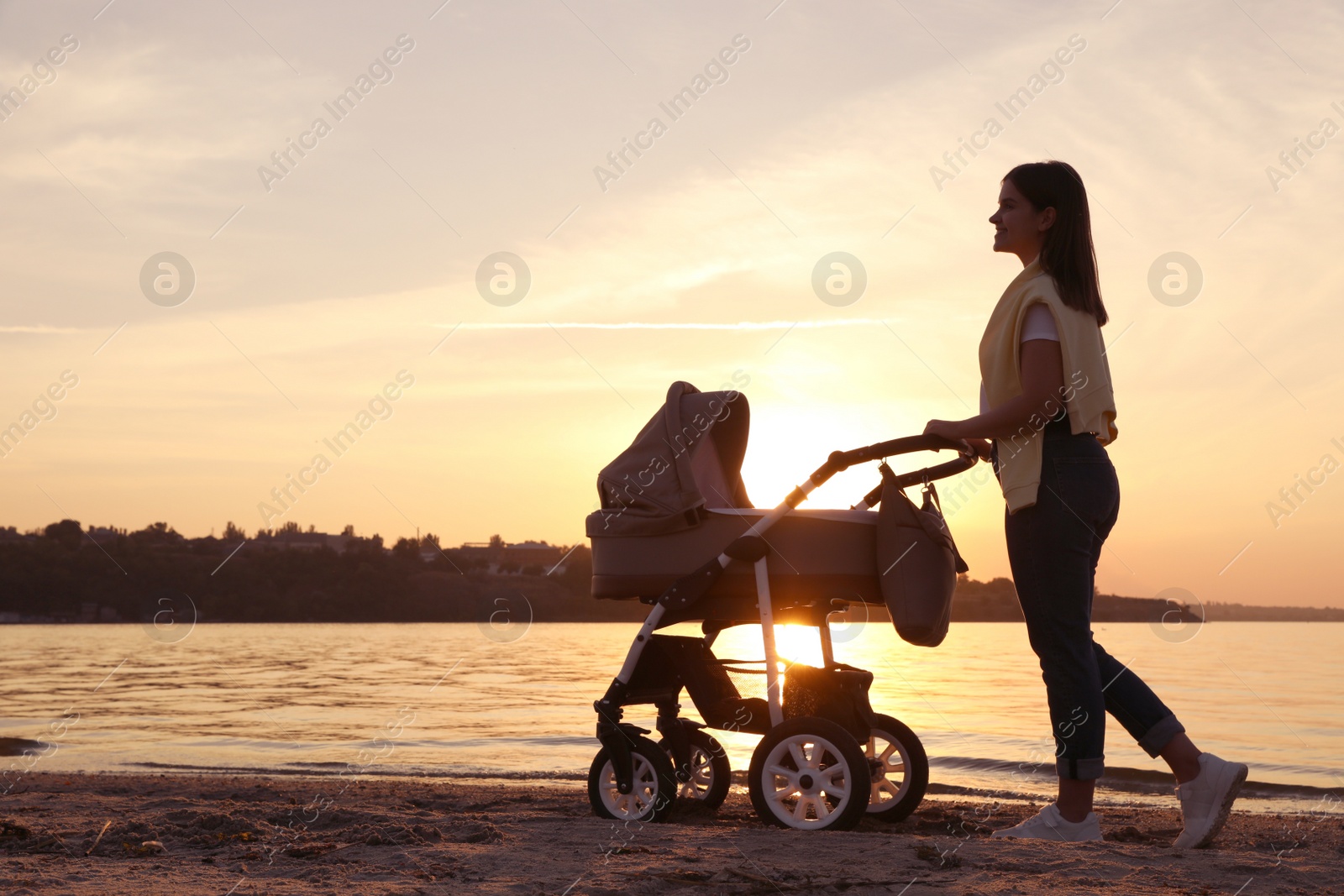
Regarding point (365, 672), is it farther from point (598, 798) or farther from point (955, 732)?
point (598, 798)

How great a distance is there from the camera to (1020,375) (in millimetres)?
3395

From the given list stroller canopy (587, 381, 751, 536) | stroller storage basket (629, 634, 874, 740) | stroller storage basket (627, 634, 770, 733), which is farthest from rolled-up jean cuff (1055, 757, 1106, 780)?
stroller canopy (587, 381, 751, 536)

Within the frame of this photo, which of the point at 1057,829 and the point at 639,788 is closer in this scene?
the point at 1057,829

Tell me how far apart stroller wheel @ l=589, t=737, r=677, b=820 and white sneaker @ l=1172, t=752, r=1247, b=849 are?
1695mm

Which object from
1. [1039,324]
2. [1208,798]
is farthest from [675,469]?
[1208,798]

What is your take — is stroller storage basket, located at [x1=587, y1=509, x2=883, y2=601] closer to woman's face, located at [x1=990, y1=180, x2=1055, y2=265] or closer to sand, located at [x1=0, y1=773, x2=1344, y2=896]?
sand, located at [x1=0, y1=773, x2=1344, y2=896]

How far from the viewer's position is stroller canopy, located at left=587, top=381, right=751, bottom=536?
4023 mm

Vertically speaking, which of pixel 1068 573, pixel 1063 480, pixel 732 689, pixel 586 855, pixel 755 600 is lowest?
pixel 586 855

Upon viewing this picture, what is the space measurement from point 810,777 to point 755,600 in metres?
0.65

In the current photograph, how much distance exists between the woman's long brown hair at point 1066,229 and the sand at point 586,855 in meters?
1.64

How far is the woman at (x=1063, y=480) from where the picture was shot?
3.30m

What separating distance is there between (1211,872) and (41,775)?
6531mm

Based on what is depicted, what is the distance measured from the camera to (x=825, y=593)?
3889 mm

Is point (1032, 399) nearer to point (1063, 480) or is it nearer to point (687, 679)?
point (1063, 480)
